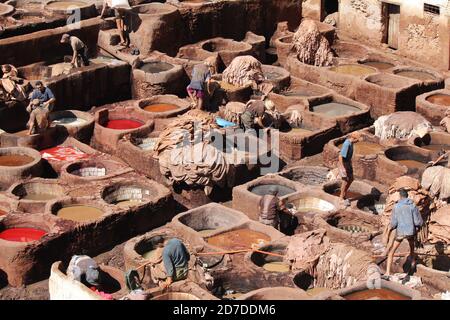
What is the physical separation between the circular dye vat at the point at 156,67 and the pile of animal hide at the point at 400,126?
5.94 meters

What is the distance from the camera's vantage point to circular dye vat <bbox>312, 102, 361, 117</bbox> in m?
26.0

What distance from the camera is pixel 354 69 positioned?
28.9m

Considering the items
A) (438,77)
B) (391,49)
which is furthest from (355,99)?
(391,49)

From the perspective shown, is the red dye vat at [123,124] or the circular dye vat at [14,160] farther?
the red dye vat at [123,124]

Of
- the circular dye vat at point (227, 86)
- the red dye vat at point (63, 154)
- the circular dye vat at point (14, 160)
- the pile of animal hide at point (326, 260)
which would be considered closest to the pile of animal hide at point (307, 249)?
the pile of animal hide at point (326, 260)

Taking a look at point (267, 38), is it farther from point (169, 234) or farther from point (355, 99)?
point (169, 234)

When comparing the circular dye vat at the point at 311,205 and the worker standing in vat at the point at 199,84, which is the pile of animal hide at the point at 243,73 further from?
the circular dye vat at the point at 311,205

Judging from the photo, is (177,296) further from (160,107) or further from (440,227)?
(160,107)

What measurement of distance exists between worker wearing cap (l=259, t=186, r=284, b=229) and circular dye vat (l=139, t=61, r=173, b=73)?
7.79 metres

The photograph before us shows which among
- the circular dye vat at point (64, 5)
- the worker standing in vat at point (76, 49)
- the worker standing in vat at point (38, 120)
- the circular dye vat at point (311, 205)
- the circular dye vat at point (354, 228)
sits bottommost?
the circular dye vat at point (354, 228)

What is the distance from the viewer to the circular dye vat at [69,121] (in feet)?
81.4

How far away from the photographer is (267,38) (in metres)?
32.2

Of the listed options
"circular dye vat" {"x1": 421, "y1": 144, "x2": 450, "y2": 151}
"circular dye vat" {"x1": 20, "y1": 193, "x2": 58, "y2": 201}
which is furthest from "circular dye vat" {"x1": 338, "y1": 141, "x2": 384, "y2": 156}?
"circular dye vat" {"x1": 20, "y1": 193, "x2": 58, "y2": 201}

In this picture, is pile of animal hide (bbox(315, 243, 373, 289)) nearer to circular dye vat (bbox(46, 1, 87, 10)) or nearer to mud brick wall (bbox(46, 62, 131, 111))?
mud brick wall (bbox(46, 62, 131, 111))
